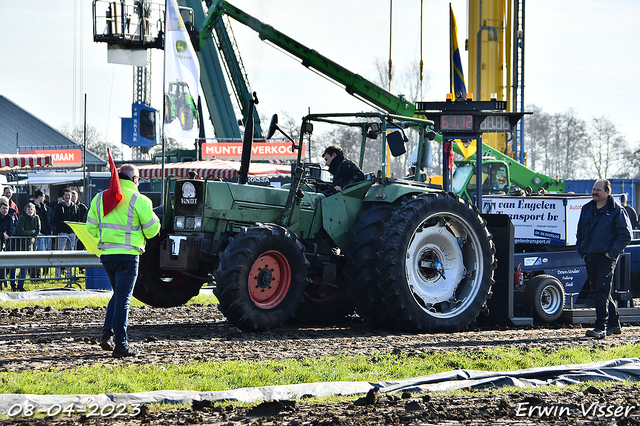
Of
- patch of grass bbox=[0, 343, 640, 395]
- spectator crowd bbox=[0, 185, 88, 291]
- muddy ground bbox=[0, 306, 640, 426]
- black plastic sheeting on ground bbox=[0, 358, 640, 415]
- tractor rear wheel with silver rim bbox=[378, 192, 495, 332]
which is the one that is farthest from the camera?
spectator crowd bbox=[0, 185, 88, 291]

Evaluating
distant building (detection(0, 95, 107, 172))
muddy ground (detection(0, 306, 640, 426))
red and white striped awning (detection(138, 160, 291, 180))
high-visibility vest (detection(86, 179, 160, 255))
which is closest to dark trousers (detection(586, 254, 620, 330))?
muddy ground (detection(0, 306, 640, 426))

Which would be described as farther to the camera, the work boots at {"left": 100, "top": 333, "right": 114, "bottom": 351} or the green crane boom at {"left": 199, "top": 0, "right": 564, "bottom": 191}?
the green crane boom at {"left": 199, "top": 0, "right": 564, "bottom": 191}

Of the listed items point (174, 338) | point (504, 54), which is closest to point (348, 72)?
point (504, 54)

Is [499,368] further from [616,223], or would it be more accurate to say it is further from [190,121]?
[190,121]

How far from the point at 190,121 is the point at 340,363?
32.7 feet

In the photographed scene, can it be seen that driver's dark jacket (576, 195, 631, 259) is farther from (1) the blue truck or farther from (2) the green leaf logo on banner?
(2) the green leaf logo on banner

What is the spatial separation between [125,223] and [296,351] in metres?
2.05

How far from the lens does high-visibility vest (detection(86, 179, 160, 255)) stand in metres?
7.53

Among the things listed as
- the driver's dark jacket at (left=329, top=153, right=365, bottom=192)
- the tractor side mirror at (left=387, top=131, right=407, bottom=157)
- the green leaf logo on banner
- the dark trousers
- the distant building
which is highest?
the distant building

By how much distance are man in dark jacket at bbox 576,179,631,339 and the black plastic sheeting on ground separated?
2.69 metres

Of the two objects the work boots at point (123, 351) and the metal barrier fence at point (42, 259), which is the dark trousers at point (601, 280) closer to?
the work boots at point (123, 351)

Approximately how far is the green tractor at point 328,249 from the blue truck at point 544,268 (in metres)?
0.54

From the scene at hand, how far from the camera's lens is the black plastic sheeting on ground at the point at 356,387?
5191mm

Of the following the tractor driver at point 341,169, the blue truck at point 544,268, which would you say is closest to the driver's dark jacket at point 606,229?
the blue truck at point 544,268
